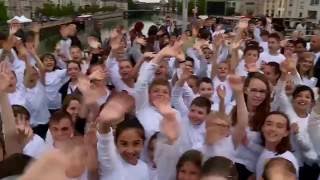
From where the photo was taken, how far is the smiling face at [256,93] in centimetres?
385

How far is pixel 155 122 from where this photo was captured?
378 cm

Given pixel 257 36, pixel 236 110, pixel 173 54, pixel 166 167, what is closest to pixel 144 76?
pixel 173 54

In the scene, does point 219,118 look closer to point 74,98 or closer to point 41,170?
point 74,98

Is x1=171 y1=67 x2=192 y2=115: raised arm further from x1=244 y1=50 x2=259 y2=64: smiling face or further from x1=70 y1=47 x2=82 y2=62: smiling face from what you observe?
x1=70 y1=47 x2=82 y2=62: smiling face

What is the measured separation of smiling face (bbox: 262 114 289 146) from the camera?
3.37 m


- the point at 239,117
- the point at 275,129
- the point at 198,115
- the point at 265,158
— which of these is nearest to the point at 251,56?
the point at 198,115

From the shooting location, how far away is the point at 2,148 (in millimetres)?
3084

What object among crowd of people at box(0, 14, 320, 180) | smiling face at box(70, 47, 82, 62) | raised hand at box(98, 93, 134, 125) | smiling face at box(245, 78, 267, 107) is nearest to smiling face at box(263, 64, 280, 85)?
crowd of people at box(0, 14, 320, 180)

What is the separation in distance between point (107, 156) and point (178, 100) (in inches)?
74.4

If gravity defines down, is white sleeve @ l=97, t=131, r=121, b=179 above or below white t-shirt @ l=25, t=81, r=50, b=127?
above

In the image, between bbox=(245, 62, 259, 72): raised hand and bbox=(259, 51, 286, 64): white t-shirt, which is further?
bbox=(259, 51, 286, 64): white t-shirt

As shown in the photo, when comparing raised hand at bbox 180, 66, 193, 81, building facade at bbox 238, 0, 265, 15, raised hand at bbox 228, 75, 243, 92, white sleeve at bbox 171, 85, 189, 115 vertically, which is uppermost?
raised hand at bbox 228, 75, 243, 92

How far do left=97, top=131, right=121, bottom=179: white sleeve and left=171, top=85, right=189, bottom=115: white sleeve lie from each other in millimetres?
1669

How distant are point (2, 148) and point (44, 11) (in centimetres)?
4903
